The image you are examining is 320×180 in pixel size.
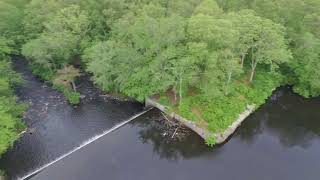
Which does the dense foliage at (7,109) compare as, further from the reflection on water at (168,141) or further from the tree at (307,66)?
the tree at (307,66)

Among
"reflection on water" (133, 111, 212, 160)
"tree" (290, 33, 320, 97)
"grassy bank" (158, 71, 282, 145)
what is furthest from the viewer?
"tree" (290, 33, 320, 97)

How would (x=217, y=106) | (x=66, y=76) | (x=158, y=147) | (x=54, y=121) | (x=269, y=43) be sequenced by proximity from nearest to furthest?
(x=158, y=147)
(x=217, y=106)
(x=269, y=43)
(x=54, y=121)
(x=66, y=76)

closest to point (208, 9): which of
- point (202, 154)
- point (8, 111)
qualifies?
point (202, 154)

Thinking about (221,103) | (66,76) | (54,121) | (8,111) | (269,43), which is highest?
(269,43)

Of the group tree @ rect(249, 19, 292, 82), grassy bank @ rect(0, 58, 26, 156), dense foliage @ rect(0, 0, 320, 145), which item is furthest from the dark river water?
tree @ rect(249, 19, 292, 82)

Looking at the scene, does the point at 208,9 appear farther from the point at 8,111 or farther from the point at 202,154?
the point at 8,111

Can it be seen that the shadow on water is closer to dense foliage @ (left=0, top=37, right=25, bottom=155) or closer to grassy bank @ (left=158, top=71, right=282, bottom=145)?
dense foliage @ (left=0, top=37, right=25, bottom=155)

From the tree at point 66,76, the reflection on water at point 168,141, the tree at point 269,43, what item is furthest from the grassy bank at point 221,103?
the tree at point 66,76
